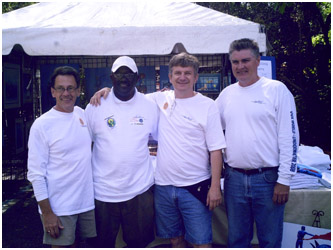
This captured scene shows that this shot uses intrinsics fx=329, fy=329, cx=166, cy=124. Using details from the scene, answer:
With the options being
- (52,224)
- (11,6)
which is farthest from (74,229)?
(11,6)

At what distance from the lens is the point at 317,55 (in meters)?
8.99

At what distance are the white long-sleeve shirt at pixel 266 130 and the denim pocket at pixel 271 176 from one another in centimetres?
6

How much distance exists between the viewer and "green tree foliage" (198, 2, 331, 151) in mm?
8500

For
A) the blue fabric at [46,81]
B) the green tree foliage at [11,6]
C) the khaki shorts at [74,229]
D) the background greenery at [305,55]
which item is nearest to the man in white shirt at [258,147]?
the khaki shorts at [74,229]

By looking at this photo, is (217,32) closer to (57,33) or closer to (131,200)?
(57,33)

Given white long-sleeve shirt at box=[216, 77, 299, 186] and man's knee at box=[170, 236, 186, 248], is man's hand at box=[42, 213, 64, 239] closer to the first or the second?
man's knee at box=[170, 236, 186, 248]

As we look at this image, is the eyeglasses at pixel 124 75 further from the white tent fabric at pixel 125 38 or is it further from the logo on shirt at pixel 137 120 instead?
the white tent fabric at pixel 125 38

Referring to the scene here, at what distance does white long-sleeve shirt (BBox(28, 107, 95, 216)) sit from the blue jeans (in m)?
1.11

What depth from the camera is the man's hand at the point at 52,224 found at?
2275 mm

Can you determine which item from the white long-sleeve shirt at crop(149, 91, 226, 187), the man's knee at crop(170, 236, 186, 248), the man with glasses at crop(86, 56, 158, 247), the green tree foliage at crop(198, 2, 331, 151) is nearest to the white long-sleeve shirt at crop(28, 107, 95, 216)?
the man with glasses at crop(86, 56, 158, 247)

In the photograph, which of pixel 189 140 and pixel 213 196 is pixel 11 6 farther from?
pixel 213 196

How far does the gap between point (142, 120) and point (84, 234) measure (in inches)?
37.9

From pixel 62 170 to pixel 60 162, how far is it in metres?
0.06

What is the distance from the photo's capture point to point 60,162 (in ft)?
7.57
